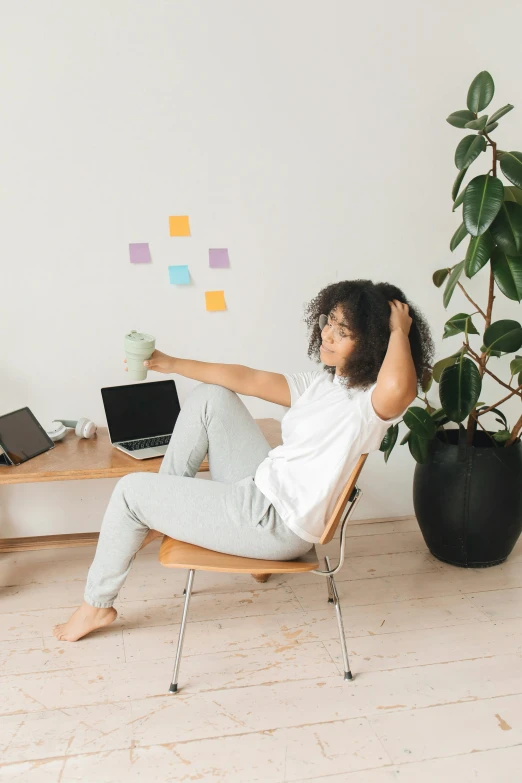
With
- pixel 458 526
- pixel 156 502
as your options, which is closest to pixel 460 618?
pixel 458 526

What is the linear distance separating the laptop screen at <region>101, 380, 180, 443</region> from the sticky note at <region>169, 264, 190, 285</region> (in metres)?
0.40

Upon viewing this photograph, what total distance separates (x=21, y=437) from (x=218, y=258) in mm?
1010

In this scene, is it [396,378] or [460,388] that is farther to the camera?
[460,388]

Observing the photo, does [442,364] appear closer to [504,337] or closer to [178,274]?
[504,337]

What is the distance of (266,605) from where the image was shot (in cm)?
240

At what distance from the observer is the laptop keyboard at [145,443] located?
8.14 feet

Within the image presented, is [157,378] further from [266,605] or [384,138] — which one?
[384,138]

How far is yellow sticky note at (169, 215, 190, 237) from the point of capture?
271 centimetres

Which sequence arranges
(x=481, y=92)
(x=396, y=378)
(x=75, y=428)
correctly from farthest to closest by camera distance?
(x=75, y=428) → (x=481, y=92) → (x=396, y=378)

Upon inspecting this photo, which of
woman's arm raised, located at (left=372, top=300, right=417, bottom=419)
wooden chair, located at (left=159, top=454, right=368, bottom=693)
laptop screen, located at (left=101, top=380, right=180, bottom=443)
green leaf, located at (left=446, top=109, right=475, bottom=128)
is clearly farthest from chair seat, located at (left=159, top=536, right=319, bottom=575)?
green leaf, located at (left=446, top=109, right=475, bottom=128)

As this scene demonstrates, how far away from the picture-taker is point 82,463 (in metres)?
2.30

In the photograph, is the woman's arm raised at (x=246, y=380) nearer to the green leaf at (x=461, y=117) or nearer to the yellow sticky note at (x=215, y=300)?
the yellow sticky note at (x=215, y=300)

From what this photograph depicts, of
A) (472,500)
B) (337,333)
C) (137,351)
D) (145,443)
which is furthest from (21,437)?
(472,500)

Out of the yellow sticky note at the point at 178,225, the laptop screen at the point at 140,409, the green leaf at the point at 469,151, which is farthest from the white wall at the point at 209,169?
the green leaf at the point at 469,151
